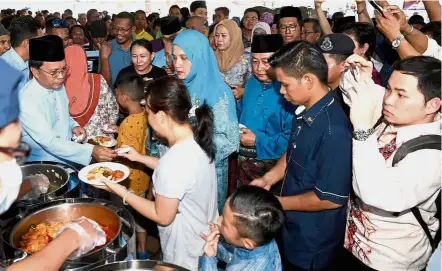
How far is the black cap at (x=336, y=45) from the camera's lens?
2092 millimetres

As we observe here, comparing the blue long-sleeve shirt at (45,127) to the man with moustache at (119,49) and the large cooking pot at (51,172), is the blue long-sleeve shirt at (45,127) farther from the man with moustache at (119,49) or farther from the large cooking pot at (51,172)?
the man with moustache at (119,49)

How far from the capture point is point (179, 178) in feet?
4.57

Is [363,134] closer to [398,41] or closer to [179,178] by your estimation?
[179,178]

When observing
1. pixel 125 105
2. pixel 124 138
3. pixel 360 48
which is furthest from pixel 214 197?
pixel 360 48

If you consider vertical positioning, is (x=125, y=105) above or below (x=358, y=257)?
above

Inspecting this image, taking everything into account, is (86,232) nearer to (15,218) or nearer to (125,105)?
(15,218)

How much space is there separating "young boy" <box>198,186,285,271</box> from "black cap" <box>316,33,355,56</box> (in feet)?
3.65

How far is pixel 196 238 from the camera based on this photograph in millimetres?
1591

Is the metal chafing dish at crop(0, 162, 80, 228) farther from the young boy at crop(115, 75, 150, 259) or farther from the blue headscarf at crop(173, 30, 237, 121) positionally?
the blue headscarf at crop(173, 30, 237, 121)

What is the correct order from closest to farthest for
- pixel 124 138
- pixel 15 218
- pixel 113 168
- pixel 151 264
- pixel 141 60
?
pixel 151 264 < pixel 15 218 < pixel 113 168 < pixel 124 138 < pixel 141 60

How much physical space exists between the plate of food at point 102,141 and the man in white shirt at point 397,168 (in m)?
1.54

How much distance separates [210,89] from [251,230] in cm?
105

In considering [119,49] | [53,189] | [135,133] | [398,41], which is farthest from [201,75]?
[119,49]

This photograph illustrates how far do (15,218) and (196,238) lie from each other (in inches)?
26.8
